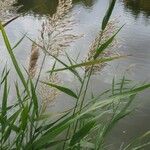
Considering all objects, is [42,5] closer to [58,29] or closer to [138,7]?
[138,7]

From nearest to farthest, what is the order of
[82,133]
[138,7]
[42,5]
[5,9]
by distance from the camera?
[82,133]
[5,9]
[42,5]
[138,7]

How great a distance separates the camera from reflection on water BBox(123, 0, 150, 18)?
27828mm

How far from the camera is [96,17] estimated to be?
23688mm

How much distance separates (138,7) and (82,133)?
30.3 meters

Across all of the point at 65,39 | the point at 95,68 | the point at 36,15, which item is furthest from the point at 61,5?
the point at 36,15

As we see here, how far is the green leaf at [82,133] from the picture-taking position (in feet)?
5.85

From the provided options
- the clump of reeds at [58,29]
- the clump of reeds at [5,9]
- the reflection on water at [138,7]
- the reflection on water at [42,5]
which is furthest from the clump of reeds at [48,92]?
the reflection on water at [138,7]

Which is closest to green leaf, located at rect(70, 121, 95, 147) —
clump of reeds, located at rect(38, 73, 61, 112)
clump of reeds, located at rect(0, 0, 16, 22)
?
clump of reeds, located at rect(38, 73, 61, 112)

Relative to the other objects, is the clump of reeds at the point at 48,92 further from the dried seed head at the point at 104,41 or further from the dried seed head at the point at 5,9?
the dried seed head at the point at 5,9

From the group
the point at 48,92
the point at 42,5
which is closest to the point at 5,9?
the point at 48,92

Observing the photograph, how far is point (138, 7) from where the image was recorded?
31.2 m

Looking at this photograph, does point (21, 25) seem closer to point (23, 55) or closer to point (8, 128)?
point (23, 55)

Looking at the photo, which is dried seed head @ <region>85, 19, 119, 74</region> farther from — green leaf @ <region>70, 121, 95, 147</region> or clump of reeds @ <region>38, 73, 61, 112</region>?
green leaf @ <region>70, 121, 95, 147</region>

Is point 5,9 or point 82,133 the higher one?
point 5,9
